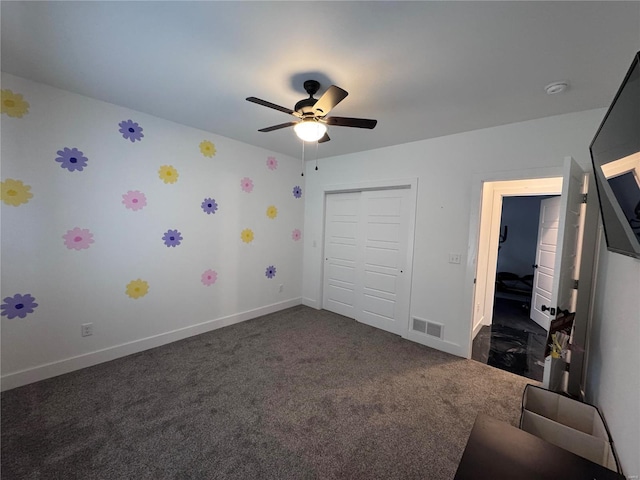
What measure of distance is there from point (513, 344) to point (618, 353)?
6.63 feet

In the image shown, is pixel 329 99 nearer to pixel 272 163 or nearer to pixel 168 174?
pixel 168 174

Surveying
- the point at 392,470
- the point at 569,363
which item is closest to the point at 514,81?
the point at 569,363

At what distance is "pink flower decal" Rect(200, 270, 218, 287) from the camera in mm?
3215

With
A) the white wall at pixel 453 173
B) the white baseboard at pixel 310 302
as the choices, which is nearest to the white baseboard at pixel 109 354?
the white baseboard at pixel 310 302

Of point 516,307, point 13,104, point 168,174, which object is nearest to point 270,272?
point 168,174

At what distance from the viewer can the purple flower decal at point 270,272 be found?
12.8 feet

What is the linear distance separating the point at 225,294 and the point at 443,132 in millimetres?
3338

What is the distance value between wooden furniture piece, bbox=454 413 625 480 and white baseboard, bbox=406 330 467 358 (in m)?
1.90

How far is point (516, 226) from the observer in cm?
577

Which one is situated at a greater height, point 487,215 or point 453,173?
point 453,173

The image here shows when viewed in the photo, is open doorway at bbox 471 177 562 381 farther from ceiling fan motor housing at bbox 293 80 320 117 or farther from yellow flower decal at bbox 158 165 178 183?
Result: yellow flower decal at bbox 158 165 178 183

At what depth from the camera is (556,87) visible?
1818 millimetres

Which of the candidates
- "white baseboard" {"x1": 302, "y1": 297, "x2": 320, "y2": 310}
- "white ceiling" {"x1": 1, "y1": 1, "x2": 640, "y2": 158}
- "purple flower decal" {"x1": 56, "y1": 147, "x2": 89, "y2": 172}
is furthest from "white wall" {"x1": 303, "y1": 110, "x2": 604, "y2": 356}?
"purple flower decal" {"x1": 56, "y1": 147, "x2": 89, "y2": 172}

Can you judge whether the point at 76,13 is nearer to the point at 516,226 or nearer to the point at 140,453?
the point at 140,453
